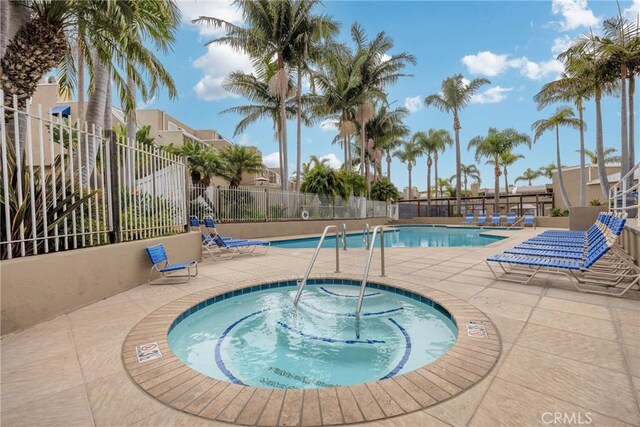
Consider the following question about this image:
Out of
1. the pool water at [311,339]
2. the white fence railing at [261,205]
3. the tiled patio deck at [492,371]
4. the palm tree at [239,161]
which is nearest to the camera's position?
the tiled patio deck at [492,371]

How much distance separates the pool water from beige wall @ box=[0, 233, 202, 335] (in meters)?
1.50

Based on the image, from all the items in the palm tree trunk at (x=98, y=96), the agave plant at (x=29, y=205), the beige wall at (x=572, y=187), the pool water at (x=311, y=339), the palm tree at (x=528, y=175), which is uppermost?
Result: the palm tree at (x=528, y=175)

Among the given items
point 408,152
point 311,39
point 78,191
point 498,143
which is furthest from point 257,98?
point 408,152

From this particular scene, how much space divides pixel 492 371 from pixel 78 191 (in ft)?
17.3

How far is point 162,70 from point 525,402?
45.7ft

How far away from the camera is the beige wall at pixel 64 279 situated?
118 inches

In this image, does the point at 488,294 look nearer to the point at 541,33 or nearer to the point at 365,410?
the point at 365,410

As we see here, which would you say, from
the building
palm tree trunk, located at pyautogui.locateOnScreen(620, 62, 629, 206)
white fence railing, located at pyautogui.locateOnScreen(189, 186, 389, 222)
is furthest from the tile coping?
palm tree trunk, located at pyautogui.locateOnScreen(620, 62, 629, 206)

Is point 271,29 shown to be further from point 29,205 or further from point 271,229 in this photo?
point 29,205

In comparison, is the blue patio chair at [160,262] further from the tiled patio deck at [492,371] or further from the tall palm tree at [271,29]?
the tall palm tree at [271,29]

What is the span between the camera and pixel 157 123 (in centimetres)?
2700

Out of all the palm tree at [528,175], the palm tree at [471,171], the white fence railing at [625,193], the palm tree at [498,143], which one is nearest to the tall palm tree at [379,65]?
the palm tree at [498,143]

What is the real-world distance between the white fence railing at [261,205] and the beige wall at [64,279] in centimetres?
746

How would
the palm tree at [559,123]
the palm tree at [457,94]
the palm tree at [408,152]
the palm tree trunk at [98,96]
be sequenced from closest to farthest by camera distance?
the palm tree trunk at [98,96] < the palm tree at [559,123] < the palm tree at [457,94] < the palm tree at [408,152]
